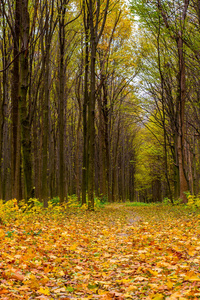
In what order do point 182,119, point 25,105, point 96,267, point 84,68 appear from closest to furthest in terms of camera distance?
point 96,267 < point 25,105 < point 182,119 < point 84,68

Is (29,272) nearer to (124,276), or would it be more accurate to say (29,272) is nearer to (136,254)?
(124,276)

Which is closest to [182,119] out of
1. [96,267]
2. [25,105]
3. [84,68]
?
[84,68]

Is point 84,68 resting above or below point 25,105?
above

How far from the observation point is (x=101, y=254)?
4.47 meters

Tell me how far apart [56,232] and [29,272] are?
263 cm

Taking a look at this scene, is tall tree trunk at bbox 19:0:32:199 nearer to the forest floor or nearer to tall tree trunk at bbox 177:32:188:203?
the forest floor

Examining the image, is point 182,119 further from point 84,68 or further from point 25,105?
point 25,105

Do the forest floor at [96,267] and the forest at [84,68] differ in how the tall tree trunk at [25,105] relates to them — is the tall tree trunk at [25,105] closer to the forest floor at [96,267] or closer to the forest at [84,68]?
the forest at [84,68]

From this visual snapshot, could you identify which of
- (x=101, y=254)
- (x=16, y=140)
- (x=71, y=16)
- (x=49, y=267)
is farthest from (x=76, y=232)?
(x=71, y=16)

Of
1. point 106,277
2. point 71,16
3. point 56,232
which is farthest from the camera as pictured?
point 71,16

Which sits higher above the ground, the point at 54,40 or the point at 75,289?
the point at 54,40

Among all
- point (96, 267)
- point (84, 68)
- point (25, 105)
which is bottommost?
point (96, 267)

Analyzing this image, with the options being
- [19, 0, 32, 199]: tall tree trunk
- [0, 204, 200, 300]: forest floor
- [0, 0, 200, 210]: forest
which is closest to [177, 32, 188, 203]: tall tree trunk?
[0, 0, 200, 210]: forest

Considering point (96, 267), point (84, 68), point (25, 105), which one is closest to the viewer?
point (96, 267)
